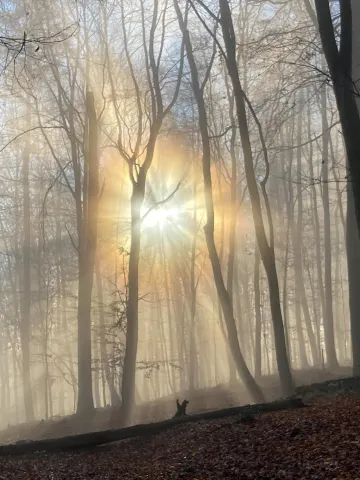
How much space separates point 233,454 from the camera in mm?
5910

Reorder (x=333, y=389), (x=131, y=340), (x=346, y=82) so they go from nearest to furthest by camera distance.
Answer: (x=346, y=82), (x=333, y=389), (x=131, y=340)

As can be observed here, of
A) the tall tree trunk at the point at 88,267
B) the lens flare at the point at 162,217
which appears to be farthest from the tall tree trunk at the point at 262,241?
the lens flare at the point at 162,217

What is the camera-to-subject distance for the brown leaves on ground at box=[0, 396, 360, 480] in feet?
15.8

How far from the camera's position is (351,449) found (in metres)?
4.82

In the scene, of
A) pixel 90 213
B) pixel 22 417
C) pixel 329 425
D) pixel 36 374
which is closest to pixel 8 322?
pixel 36 374

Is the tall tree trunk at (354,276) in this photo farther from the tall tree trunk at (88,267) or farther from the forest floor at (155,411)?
the tall tree trunk at (88,267)

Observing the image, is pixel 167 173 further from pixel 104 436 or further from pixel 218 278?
pixel 104 436

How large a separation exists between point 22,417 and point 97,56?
2799 cm

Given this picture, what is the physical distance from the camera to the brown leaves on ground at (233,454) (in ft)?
15.8

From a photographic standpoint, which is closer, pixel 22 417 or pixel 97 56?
pixel 97 56

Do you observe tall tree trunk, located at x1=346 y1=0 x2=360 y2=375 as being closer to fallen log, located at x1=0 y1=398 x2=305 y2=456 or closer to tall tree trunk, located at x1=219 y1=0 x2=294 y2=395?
tall tree trunk, located at x1=219 y1=0 x2=294 y2=395

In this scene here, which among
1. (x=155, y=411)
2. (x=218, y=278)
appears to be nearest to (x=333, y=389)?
(x=218, y=278)

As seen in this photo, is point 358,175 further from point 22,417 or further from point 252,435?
point 22,417

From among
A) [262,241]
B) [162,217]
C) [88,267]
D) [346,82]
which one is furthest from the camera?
[162,217]
